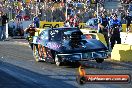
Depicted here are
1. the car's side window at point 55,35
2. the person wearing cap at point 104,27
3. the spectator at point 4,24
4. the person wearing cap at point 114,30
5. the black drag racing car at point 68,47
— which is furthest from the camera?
the spectator at point 4,24

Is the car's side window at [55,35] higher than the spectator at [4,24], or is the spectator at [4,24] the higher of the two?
the car's side window at [55,35]

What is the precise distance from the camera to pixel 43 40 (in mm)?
17703

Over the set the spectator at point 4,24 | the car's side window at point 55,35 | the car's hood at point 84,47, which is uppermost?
the car's side window at point 55,35

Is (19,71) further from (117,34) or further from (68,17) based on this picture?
(68,17)

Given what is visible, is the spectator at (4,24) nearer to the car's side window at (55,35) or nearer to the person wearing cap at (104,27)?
the person wearing cap at (104,27)

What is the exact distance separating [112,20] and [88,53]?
5.98m

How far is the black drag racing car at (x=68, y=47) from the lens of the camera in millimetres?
16125

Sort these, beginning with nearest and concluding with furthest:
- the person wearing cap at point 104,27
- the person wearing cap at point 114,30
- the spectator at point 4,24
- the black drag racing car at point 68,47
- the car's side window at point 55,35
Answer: the black drag racing car at point 68,47 < the car's side window at point 55,35 < the person wearing cap at point 114,30 < the person wearing cap at point 104,27 < the spectator at point 4,24

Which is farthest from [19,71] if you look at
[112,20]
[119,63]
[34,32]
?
[34,32]

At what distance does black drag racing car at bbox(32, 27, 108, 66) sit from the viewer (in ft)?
52.9

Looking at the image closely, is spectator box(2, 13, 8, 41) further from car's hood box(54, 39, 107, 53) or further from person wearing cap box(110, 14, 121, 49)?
car's hood box(54, 39, 107, 53)

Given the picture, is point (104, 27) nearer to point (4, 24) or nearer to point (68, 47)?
point (68, 47)

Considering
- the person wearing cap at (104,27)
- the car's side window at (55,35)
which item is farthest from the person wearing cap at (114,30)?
the car's side window at (55,35)

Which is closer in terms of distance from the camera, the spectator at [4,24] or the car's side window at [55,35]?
the car's side window at [55,35]
